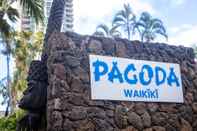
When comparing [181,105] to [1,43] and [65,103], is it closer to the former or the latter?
[65,103]

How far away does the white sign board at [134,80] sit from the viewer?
28.0 ft

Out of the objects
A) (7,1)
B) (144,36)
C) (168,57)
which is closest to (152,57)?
(168,57)

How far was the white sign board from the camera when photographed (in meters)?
8.55

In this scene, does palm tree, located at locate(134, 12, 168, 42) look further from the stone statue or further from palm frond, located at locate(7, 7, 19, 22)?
the stone statue

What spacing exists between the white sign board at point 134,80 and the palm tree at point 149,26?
20.5 metres

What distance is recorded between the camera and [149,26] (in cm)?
3009

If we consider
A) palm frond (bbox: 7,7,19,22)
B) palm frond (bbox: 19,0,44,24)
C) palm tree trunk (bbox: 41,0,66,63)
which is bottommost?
palm tree trunk (bbox: 41,0,66,63)

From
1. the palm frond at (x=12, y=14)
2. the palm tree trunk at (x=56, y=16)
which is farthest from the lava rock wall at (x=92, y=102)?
the palm frond at (x=12, y=14)

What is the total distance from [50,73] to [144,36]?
886 inches

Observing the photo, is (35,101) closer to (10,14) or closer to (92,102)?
(92,102)

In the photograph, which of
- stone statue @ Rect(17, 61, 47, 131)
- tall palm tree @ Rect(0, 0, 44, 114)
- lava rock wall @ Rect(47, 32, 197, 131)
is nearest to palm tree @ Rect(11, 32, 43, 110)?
tall palm tree @ Rect(0, 0, 44, 114)

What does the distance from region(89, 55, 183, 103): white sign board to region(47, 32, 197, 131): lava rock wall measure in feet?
0.46

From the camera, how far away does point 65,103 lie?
8.06 metres

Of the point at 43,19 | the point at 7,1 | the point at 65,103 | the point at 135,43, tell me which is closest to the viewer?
the point at 65,103
